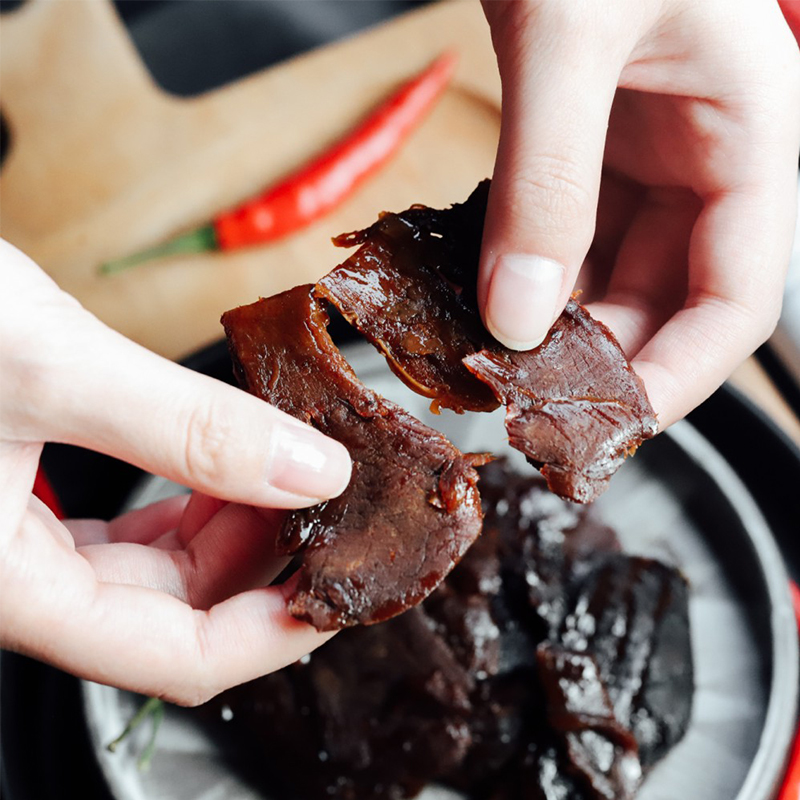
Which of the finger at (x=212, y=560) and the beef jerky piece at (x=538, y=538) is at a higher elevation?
the finger at (x=212, y=560)

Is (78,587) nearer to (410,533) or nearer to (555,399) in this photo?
(410,533)

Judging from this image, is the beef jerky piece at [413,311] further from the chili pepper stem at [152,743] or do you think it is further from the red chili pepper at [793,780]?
the red chili pepper at [793,780]

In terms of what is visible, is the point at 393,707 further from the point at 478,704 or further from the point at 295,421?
the point at 295,421

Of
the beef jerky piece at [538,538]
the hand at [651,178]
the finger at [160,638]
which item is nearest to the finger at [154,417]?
the finger at [160,638]

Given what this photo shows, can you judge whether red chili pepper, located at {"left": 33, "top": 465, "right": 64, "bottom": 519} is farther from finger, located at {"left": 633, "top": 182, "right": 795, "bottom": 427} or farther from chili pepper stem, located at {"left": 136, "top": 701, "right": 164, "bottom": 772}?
finger, located at {"left": 633, "top": 182, "right": 795, "bottom": 427}

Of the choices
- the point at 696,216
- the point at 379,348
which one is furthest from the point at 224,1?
the point at 379,348

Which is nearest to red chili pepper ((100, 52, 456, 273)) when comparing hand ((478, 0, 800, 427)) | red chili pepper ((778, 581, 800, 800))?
hand ((478, 0, 800, 427))

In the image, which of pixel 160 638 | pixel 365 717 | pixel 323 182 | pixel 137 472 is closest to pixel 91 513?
pixel 137 472
